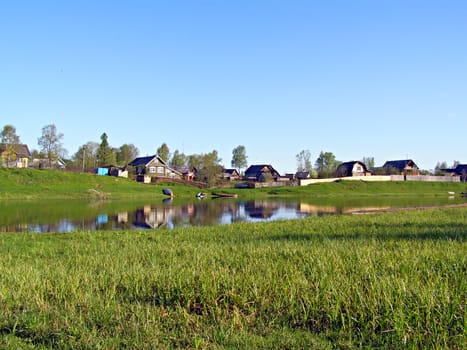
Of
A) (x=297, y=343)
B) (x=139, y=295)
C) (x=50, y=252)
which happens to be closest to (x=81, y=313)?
(x=139, y=295)

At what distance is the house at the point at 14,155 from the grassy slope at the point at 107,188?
53.8ft

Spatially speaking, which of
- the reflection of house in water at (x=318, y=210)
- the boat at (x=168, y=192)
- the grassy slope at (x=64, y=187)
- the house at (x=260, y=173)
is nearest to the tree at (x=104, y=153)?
the grassy slope at (x=64, y=187)

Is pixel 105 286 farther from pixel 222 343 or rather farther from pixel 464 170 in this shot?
pixel 464 170

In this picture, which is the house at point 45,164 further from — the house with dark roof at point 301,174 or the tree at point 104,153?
the house with dark roof at point 301,174

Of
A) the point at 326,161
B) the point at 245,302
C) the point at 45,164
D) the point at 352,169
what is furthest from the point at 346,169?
the point at 245,302

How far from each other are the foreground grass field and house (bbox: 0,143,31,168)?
245 ft

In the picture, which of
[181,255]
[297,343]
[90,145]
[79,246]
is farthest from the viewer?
[90,145]

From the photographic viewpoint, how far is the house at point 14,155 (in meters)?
77.2

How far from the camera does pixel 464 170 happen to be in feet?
444

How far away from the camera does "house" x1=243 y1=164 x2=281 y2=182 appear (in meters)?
121

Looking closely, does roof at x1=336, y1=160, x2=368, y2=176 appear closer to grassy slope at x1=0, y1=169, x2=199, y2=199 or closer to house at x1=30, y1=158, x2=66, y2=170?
grassy slope at x1=0, y1=169, x2=199, y2=199

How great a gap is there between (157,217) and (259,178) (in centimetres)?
9109

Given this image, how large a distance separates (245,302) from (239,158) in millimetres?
140408

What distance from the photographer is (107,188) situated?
64.6 metres
